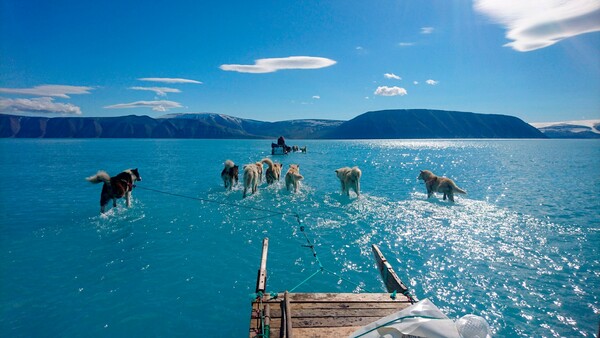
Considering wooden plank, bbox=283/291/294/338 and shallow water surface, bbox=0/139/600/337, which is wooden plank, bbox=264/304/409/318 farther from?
shallow water surface, bbox=0/139/600/337

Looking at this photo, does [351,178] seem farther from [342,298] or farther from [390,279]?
[342,298]

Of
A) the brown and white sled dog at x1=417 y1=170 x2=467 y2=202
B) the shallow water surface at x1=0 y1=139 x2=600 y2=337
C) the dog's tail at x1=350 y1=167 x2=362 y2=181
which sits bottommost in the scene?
the shallow water surface at x1=0 y1=139 x2=600 y2=337

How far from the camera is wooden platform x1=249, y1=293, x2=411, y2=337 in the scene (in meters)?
5.53

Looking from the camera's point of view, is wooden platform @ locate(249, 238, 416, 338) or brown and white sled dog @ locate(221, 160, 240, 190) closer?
wooden platform @ locate(249, 238, 416, 338)

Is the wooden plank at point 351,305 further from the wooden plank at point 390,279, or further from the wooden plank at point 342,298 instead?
the wooden plank at point 390,279

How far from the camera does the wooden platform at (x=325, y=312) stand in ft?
18.1

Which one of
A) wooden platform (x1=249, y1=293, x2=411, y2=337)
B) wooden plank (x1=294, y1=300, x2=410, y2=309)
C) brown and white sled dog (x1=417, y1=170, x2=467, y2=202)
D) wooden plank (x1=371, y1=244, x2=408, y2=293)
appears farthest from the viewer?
brown and white sled dog (x1=417, y1=170, x2=467, y2=202)

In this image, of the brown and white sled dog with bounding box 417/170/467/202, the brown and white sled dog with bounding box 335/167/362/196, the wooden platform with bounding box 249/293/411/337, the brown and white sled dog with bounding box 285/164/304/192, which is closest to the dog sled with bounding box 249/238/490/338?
the wooden platform with bounding box 249/293/411/337

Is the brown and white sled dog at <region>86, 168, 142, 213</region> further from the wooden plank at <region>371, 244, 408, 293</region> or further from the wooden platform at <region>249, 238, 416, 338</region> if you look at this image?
the wooden plank at <region>371, 244, 408, 293</region>

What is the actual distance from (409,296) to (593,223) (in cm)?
1602

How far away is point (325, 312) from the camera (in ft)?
20.0

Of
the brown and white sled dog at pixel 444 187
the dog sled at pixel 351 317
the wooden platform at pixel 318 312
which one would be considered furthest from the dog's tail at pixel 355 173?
the wooden platform at pixel 318 312

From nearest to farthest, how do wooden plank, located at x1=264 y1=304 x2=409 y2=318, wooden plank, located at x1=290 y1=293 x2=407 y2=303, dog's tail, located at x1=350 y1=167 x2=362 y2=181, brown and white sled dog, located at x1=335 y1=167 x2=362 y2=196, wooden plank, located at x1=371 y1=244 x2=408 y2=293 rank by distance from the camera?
1. wooden plank, located at x1=264 y1=304 x2=409 y2=318
2. wooden plank, located at x1=290 y1=293 x2=407 y2=303
3. wooden plank, located at x1=371 y1=244 x2=408 y2=293
4. dog's tail, located at x1=350 y1=167 x2=362 y2=181
5. brown and white sled dog, located at x1=335 y1=167 x2=362 y2=196

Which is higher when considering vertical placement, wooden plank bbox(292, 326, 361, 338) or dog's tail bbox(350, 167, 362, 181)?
dog's tail bbox(350, 167, 362, 181)
